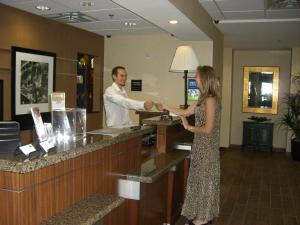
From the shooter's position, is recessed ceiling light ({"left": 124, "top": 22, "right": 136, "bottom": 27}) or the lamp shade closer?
the lamp shade

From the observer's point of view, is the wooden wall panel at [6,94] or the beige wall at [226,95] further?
the beige wall at [226,95]

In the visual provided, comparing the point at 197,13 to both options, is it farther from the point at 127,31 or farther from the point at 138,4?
the point at 127,31

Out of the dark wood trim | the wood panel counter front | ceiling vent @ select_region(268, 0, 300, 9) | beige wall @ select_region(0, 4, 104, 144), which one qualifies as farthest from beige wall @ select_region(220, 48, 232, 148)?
the wood panel counter front

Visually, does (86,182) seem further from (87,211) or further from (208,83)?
(208,83)

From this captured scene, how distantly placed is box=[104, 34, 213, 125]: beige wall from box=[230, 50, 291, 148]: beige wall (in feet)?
12.6

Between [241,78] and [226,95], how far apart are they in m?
0.79

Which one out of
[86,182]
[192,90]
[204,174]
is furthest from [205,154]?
[192,90]

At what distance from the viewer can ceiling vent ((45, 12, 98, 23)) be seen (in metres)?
4.96

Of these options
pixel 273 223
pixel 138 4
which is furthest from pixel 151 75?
pixel 273 223

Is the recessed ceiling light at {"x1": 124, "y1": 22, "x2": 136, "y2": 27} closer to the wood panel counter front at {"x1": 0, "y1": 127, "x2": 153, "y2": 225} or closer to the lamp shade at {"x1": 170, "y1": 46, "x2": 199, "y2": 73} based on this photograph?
the lamp shade at {"x1": 170, "y1": 46, "x2": 199, "y2": 73}

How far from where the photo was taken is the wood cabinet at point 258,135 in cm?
938

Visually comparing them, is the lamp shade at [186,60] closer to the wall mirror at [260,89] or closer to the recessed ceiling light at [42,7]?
the recessed ceiling light at [42,7]

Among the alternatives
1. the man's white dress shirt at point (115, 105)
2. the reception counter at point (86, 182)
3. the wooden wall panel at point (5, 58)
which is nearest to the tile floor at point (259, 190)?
the reception counter at point (86, 182)

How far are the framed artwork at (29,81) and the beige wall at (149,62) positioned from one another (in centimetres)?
176
